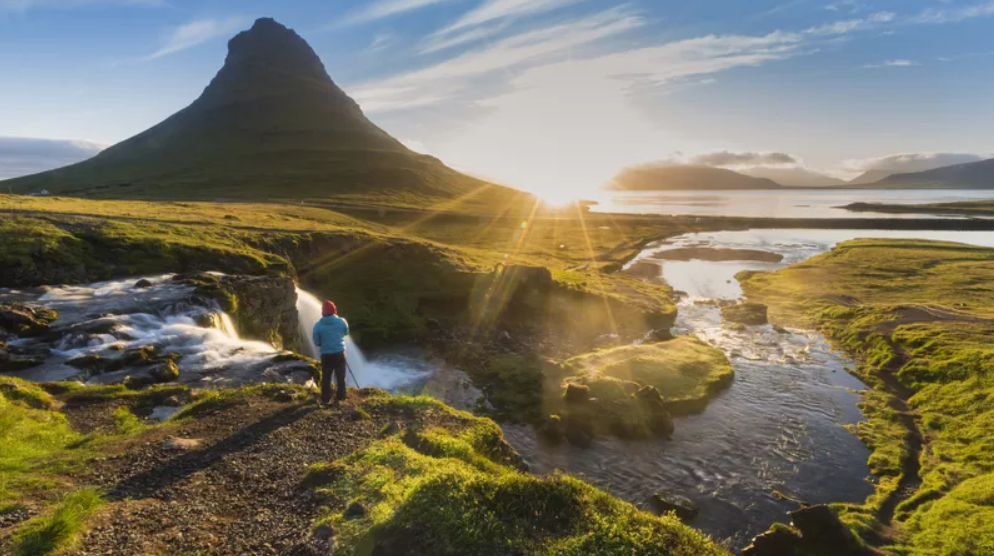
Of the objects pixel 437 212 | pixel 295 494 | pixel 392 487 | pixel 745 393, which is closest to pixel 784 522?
pixel 745 393

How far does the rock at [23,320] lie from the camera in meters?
24.4

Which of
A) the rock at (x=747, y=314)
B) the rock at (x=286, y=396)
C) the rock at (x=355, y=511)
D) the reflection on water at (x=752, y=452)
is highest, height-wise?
the rock at (x=355, y=511)

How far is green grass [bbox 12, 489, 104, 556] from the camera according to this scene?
8.79 meters

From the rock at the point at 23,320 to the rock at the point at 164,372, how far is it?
7680mm

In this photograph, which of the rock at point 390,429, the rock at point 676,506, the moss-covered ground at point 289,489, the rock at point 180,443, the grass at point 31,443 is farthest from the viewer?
Answer: the rock at point 676,506

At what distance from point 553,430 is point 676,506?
8.51m

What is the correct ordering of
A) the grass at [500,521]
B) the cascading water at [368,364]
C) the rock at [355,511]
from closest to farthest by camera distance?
1. the grass at [500,521]
2. the rock at [355,511]
3. the cascading water at [368,364]

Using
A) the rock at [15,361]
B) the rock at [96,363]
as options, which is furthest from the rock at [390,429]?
the rock at [15,361]

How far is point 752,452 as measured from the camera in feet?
91.0

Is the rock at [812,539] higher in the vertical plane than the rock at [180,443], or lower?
lower

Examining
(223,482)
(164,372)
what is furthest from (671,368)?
(223,482)

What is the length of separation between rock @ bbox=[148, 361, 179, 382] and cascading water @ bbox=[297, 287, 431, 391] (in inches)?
478

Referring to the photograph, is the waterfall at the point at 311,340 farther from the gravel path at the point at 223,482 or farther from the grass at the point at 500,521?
the grass at the point at 500,521

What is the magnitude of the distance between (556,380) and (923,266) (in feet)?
273
